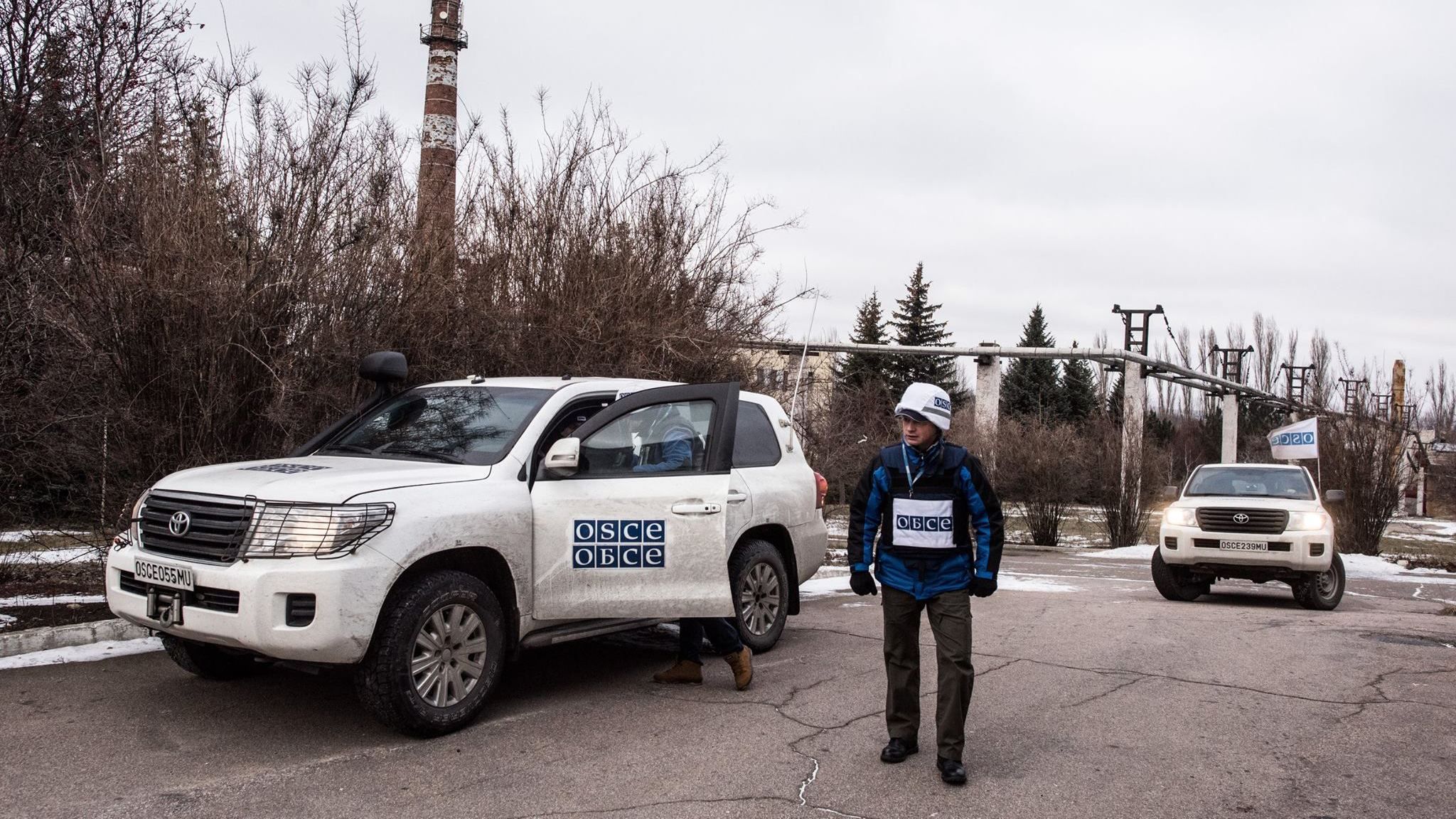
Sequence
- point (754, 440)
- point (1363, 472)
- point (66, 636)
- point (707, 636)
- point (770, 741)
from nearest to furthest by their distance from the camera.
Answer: point (770, 741) → point (707, 636) → point (66, 636) → point (754, 440) → point (1363, 472)

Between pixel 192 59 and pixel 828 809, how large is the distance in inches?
Answer: 370

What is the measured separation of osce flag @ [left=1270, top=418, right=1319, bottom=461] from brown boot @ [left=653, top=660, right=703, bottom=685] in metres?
17.3

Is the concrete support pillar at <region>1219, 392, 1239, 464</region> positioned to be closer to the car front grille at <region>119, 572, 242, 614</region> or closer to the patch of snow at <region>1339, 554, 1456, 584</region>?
the patch of snow at <region>1339, 554, 1456, 584</region>

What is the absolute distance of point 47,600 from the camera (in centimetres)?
879

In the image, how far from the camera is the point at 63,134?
9.14 metres

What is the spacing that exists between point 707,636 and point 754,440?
1815 mm

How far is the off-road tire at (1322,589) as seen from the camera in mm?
12172

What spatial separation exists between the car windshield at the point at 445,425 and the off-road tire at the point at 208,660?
4.18 feet

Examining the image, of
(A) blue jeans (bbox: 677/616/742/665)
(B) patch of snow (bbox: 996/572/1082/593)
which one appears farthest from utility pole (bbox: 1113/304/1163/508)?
(A) blue jeans (bbox: 677/616/742/665)

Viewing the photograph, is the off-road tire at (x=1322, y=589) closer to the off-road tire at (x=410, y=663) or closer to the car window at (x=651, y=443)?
the car window at (x=651, y=443)

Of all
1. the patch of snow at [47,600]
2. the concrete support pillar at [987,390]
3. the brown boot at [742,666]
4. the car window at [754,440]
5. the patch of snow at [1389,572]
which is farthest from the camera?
the concrete support pillar at [987,390]

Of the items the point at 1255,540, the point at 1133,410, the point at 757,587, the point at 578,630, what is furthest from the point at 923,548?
the point at 1133,410

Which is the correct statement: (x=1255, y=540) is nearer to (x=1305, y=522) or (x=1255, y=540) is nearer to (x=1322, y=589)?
(x=1305, y=522)

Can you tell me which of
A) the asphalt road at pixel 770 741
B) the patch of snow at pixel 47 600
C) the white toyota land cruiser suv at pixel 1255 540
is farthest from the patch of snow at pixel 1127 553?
the patch of snow at pixel 47 600
